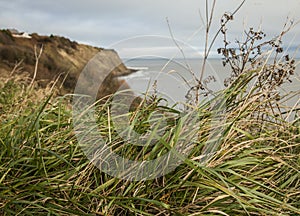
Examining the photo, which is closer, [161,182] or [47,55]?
[161,182]

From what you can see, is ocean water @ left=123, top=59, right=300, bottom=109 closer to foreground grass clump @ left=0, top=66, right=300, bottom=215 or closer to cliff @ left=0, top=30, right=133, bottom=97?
foreground grass clump @ left=0, top=66, right=300, bottom=215

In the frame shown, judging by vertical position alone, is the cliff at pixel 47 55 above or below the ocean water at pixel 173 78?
below

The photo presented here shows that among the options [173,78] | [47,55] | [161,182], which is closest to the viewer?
[161,182]

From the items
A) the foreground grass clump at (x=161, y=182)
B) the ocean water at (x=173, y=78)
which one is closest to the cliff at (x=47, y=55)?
the ocean water at (x=173, y=78)

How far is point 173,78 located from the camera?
2.20 m

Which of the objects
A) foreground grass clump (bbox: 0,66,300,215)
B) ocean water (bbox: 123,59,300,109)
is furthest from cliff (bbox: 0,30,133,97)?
foreground grass clump (bbox: 0,66,300,215)

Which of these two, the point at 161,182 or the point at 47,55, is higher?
the point at 161,182

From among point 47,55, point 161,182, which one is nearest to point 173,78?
Result: point 161,182

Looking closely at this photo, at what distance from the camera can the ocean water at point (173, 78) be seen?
2135mm

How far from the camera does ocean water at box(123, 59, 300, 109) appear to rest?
2135 millimetres

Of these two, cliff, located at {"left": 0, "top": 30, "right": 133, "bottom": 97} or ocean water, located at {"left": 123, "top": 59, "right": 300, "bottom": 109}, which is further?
cliff, located at {"left": 0, "top": 30, "right": 133, "bottom": 97}

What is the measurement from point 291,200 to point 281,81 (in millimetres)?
752

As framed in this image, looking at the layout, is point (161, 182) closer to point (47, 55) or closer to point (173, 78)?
point (173, 78)

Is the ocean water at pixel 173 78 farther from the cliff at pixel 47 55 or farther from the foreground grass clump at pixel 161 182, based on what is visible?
the cliff at pixel 47 55
